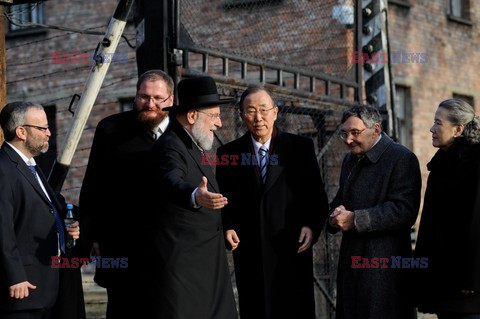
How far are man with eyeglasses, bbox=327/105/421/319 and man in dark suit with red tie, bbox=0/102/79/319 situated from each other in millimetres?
1797

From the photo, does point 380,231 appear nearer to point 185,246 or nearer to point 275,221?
point 275,221

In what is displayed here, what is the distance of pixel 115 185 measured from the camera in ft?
22.3

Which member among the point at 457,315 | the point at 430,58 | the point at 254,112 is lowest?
the point at 457,315

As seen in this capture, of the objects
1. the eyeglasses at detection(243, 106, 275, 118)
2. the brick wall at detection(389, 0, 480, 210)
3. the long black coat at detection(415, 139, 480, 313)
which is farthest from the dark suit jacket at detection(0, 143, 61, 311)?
the brick wall at detection(389, 0, 480, 210)

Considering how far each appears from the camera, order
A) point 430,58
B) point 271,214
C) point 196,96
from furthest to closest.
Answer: point 430,58 < point 271,214 < point 196,96

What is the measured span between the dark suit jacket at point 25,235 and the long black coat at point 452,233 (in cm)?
231

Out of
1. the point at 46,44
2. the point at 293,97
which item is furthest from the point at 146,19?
the point at 46,44

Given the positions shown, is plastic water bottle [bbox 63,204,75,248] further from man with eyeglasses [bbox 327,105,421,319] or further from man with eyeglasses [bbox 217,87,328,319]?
man with eyeglasses [bbox 327,105,421,319]

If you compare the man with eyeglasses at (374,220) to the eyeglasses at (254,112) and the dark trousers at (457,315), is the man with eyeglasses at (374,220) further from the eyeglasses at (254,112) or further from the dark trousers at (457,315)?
the eyeglasses at (254,112)

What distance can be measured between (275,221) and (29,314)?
1734 millimetres

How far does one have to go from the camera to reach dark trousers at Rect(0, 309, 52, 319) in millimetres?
5840

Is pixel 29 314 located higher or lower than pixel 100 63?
lower

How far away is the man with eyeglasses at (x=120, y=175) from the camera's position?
669 centimetres

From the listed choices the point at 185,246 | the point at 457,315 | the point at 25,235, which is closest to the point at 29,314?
the point at 25,235
